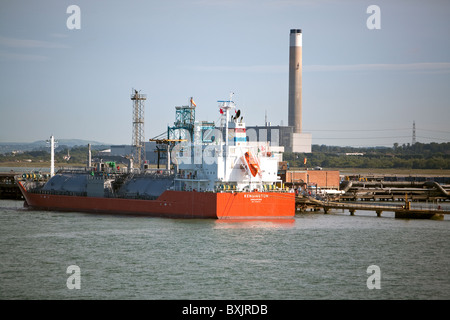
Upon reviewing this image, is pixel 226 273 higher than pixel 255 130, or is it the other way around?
pixel 255 130

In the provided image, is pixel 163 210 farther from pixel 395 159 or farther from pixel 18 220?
pixel 395 159

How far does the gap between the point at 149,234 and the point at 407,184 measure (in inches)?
1715

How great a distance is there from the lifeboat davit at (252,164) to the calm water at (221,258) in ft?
12.2

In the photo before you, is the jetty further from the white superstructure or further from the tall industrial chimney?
the tall industrial chimney

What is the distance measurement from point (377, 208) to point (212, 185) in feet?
46.8

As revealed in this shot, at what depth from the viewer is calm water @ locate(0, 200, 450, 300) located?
87.1ft

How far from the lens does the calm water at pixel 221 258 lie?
26547 millimetres

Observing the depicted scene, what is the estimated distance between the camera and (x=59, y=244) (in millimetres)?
36062
